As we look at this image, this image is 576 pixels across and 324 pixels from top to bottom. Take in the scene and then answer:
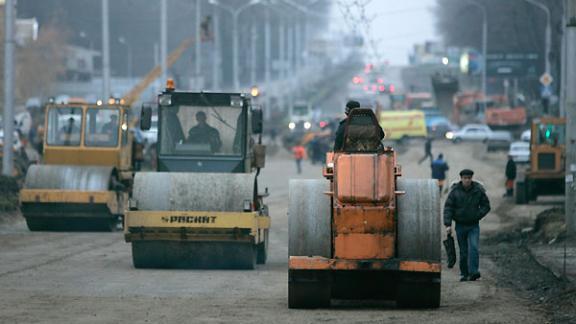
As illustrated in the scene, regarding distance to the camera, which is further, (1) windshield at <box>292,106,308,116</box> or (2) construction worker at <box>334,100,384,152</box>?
(1) windshield at <box>292,106,308,116</box>

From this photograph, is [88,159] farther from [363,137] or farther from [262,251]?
[363,137]

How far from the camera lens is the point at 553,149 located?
4147 cm

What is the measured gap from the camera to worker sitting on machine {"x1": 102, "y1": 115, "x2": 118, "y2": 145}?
1206 inches

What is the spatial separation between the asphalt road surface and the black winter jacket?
0.94 meters

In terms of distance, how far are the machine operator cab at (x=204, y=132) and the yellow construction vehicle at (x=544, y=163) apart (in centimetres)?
1876

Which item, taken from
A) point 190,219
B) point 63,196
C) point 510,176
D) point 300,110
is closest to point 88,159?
point 63,196

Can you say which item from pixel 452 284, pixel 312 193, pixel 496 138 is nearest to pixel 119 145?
pixel 452 284

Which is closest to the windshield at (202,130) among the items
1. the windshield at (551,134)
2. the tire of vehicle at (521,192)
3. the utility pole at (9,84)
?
the utility pole at (9,84)

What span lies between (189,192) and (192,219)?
1.43 feet

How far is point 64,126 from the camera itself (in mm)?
30781

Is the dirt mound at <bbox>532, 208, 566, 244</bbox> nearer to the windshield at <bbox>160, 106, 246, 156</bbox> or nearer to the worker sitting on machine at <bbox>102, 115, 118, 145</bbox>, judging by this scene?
the windshield at <bbox>160, 106, 246, 156</bbox>

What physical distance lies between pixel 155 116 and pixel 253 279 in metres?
5.99

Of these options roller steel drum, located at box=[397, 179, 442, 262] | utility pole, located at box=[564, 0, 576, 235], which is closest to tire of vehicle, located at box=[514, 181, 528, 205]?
utility pole, located at box=[564, 0, 576, 235]

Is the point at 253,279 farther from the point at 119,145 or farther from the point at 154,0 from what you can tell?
the point at 154,0
